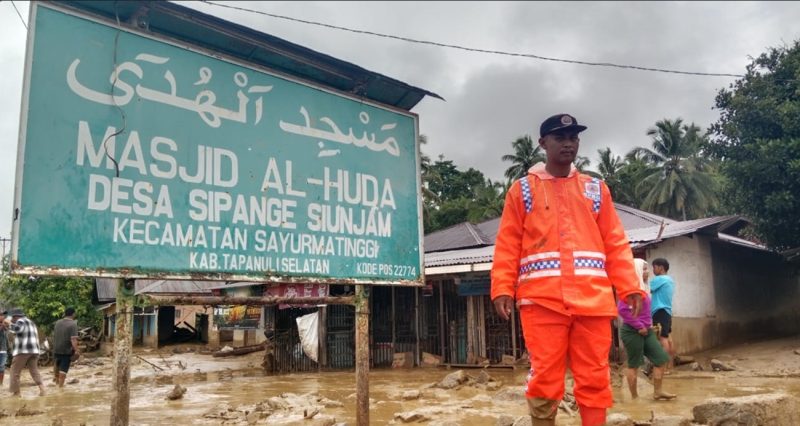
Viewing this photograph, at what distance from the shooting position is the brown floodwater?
641 cm

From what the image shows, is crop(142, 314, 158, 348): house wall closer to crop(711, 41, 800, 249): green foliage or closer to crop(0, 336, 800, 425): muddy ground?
crop(0, 336, 800, 425): muddy ground

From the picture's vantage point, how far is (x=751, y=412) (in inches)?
168

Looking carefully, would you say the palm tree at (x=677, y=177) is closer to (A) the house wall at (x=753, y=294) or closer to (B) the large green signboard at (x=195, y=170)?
(A) the house wall at (x=753, y=294)

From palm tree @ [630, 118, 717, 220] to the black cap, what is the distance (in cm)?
2831

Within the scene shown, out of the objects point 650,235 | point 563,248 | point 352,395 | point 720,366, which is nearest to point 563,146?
point 563,248

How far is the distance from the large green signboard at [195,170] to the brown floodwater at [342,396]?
2523mm

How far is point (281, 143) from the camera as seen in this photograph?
13.5 feet

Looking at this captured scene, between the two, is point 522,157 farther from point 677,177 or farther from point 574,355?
point 574,355

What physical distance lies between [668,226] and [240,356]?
13.6 meters

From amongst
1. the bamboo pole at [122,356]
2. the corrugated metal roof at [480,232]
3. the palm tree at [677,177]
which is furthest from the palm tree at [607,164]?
→ the bamboo pole at [122,356]

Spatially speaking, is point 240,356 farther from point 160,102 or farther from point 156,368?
point 160,102

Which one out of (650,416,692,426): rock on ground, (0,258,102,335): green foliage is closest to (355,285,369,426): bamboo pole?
(650,416,692,426): rock on ground

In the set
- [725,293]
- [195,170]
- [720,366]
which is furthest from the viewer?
[725,293]

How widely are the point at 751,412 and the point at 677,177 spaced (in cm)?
2808
